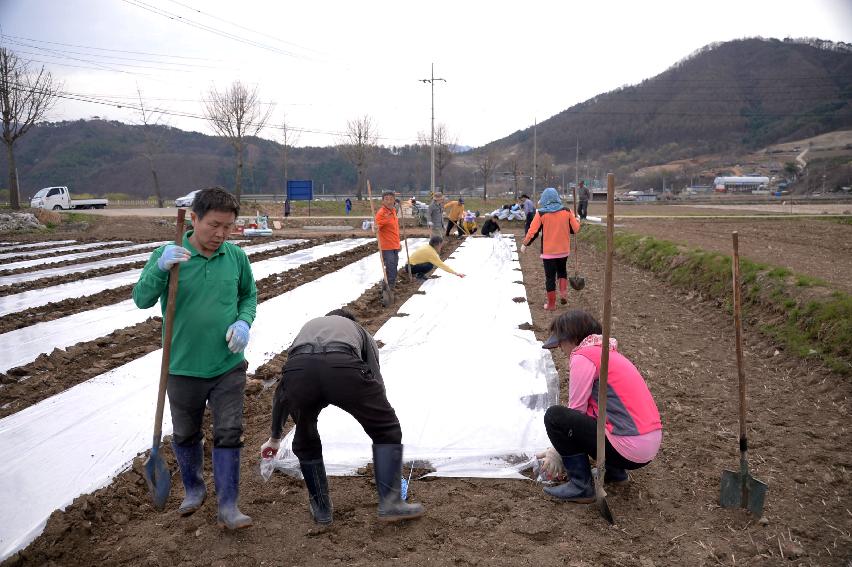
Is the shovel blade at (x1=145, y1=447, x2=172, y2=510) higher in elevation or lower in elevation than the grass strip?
lower

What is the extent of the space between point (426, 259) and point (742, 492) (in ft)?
25.4

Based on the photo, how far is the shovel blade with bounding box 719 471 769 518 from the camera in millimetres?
3336

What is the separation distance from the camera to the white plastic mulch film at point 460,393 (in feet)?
13.5

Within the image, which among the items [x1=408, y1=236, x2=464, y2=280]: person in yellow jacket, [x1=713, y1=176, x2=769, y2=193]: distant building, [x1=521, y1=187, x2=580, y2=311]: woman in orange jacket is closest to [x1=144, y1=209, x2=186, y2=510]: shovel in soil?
[x1=521, y1=187, x2=580, y2=311]: woman in orange jacket

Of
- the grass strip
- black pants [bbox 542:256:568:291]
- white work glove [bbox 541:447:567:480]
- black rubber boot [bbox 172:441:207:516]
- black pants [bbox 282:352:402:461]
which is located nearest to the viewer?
black pants [bbox 282:352:402:461]

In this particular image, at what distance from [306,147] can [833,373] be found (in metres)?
96.8

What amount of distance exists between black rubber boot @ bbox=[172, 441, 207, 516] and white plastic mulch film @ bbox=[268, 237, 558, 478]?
0.61 m

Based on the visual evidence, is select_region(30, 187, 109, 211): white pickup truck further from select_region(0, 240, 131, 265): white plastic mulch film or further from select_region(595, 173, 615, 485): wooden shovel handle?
select_region(595, 173, 615, 485): wooden shovel handle

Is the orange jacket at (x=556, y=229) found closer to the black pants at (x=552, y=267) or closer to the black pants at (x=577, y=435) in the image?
the black pants at (x=552, y=267)

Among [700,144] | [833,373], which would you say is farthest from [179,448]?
[700,144]

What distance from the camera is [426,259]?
35.5ft

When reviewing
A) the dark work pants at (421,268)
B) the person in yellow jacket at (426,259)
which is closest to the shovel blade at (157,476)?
the person in yellow jacket at (426,259)

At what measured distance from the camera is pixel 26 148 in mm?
88250

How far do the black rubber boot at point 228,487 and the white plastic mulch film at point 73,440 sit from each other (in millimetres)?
934
